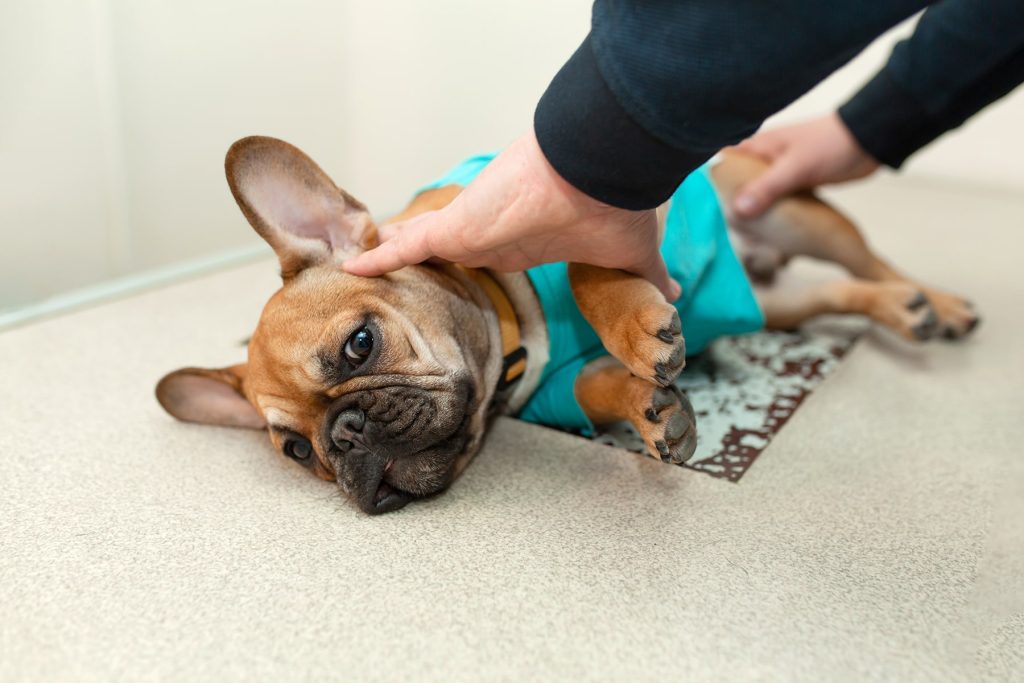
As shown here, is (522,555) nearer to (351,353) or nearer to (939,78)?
(351,353)

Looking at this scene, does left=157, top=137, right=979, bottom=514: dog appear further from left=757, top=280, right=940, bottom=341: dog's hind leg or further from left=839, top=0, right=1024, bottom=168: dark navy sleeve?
left=839, top=0, right=1024, bottom=168: dark navy sleeve

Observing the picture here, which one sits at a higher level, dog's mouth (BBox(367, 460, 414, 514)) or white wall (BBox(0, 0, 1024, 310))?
white wall (BBox(0, 0, 1024, 310))

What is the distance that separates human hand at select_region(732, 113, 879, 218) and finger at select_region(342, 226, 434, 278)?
3.60 ft

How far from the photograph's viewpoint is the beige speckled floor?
37.9 inches

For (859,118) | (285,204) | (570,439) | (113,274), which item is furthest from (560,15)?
(113,274)

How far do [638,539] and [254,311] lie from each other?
1249 mm

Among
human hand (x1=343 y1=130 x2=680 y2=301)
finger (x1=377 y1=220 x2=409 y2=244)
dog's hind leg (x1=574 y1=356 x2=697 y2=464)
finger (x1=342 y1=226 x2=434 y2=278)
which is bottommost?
dog's hind leg (x1=574 y1=356 x2=697 y2=464)

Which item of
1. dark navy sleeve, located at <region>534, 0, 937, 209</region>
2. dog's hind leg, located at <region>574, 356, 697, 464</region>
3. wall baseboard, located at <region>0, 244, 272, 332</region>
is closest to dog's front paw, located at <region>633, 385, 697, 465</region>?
dog's hind leg, located at <region>574, 356, 697, 464</region>

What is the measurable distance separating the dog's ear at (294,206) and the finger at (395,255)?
8 cm

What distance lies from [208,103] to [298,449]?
1110 mm

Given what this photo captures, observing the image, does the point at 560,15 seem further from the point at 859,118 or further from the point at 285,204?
the point at 285,204

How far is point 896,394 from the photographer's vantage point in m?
1.74

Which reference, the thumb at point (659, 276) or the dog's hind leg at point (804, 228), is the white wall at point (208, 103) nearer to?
the dog's hind leg at point (804, 228)

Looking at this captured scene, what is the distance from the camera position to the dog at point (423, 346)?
126 cm
